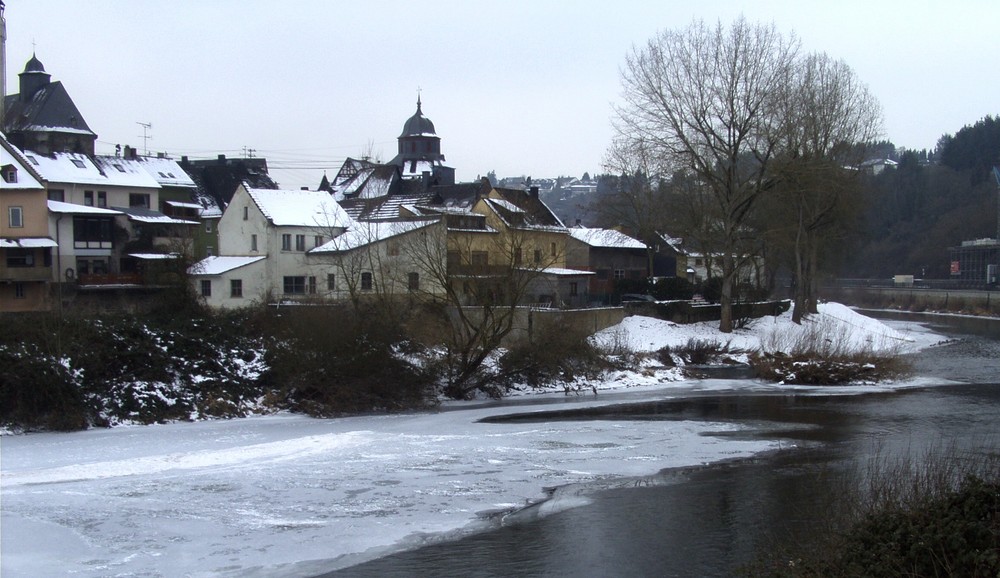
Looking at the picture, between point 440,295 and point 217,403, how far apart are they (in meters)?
8.46

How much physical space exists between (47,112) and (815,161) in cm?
4637

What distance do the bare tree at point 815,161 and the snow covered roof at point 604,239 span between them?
10.2 metres

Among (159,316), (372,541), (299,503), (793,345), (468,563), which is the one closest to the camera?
(468,563)

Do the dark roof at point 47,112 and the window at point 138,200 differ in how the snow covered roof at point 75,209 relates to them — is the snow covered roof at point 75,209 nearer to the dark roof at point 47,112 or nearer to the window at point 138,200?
the window at point 138,200

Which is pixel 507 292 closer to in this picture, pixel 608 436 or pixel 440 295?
pixel 440 295

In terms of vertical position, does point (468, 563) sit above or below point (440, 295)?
below

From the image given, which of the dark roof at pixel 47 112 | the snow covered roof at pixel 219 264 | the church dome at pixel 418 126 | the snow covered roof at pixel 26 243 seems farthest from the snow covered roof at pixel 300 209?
the church dome at pixel 418 126

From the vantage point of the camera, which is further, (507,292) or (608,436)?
(507,292)

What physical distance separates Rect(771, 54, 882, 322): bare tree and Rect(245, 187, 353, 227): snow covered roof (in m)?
22.8

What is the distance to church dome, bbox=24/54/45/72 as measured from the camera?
6106 cm

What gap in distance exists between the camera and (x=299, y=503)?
15.8m

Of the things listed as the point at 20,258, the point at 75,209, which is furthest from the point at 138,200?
the point at 20,258

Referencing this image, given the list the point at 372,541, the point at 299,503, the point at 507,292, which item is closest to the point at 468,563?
the point at 372,541

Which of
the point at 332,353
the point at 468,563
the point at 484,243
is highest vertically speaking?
the point at 484,243
